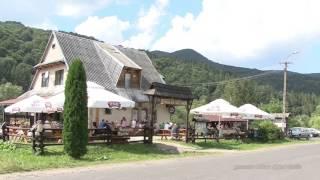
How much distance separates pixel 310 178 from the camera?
57.5 feet

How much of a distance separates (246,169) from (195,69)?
3346 inches

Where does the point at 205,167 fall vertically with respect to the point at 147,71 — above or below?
below

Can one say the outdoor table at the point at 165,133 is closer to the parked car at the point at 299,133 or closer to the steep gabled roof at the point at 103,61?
the steep gabled roof at the point at 103,61

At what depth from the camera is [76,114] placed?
23.6 meters

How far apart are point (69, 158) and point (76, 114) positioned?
2.01 m

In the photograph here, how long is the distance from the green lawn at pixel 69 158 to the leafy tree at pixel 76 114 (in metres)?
0.53

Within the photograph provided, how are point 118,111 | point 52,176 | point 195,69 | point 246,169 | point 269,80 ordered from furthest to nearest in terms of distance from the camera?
point 269,80 < point 195,69 < point 118,111 < point 246,169 < point 52,176

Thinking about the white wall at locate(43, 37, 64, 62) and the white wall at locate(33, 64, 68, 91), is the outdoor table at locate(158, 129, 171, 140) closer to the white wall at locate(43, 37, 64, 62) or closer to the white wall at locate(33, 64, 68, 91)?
the white wall at locate(33, 64, 68, 91)

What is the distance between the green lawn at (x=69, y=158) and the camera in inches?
786

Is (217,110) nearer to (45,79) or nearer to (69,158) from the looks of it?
(45,79)

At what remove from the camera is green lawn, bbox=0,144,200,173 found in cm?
1995

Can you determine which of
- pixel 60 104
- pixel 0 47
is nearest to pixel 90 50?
pixel 60 104

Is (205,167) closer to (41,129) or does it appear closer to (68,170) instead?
(68,170)

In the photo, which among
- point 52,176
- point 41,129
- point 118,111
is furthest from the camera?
point 118,111
